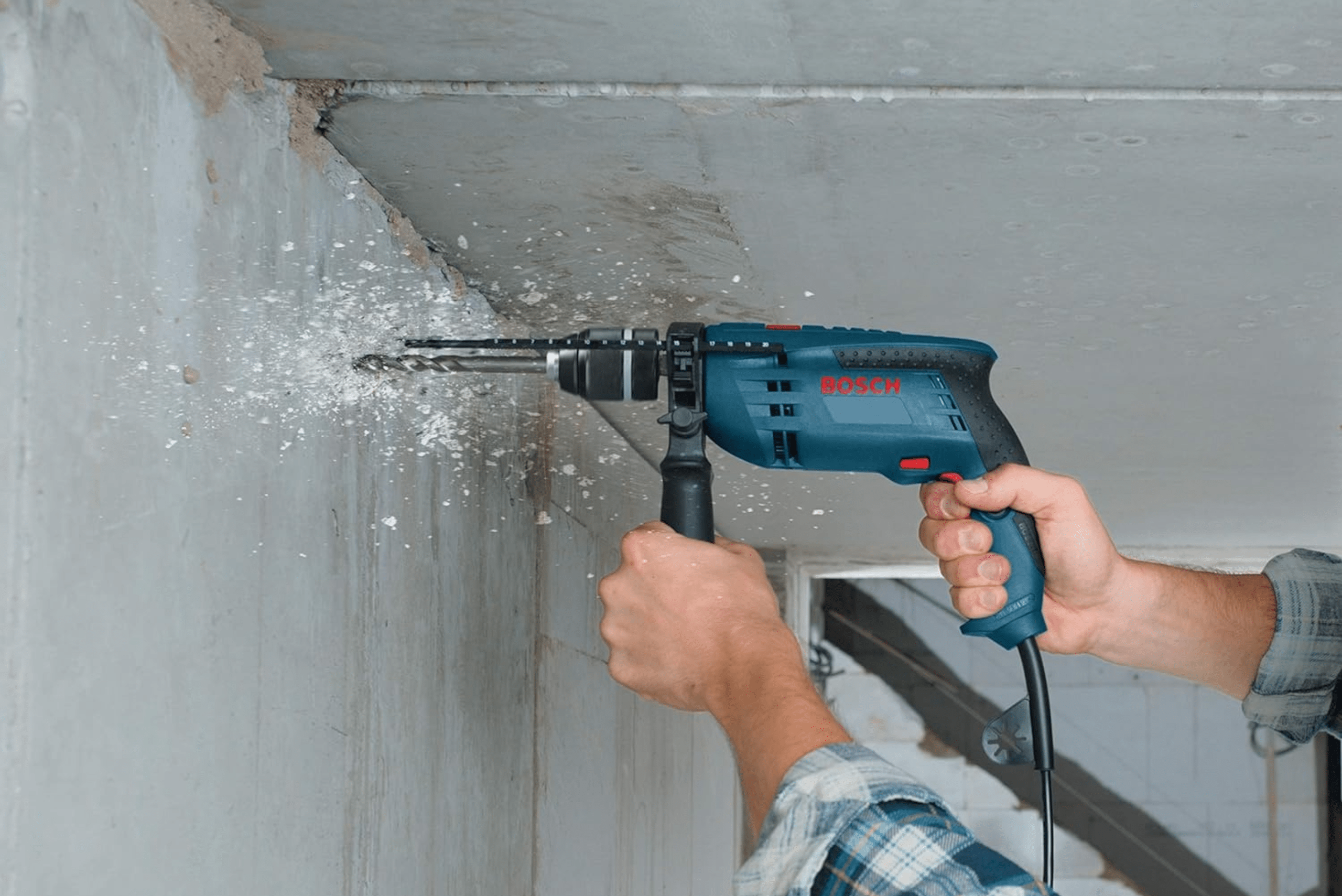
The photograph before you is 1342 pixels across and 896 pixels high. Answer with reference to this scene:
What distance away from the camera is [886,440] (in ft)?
3.77

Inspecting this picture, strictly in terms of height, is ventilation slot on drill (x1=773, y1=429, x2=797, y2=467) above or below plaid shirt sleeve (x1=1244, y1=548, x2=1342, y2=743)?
above

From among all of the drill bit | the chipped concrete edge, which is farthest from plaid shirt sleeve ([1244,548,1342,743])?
the chipped concrete edge

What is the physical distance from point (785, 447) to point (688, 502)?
0.39 feet

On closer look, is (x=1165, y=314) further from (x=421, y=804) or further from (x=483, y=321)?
(x=421, y=804)

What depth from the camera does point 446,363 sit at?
46.9 inches

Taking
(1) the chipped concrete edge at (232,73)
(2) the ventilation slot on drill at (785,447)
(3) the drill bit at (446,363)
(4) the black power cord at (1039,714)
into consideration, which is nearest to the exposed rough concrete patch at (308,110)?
(1) the chipped concrete edge at (232,73)

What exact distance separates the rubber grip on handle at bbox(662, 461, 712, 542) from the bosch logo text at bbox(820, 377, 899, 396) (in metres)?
0.14

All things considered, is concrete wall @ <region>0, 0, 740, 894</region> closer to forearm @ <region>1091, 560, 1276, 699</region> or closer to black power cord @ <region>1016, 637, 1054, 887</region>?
black power cord @ <region>1016, 637, 1054, 887</region>

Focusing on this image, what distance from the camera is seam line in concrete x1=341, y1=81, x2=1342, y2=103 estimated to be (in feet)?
3.43

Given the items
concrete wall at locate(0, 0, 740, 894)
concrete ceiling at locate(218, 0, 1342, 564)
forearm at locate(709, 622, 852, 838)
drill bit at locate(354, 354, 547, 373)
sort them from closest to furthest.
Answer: concrete wall at locate(0, 0, 740, 894) → forearm at locate(709, 622, 852, 838) → concrete ceiling at locate(218, 0, 1342, 564) → drill bit at locate(354, 354, 547, 373)

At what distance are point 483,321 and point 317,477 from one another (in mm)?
652

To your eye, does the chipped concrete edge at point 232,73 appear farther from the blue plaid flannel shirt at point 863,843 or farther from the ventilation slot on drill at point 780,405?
the blue plaid flannel shirt at point 863,843

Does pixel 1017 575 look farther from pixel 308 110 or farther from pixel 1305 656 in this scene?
pixel 308 110

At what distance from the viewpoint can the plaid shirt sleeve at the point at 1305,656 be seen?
127cm
